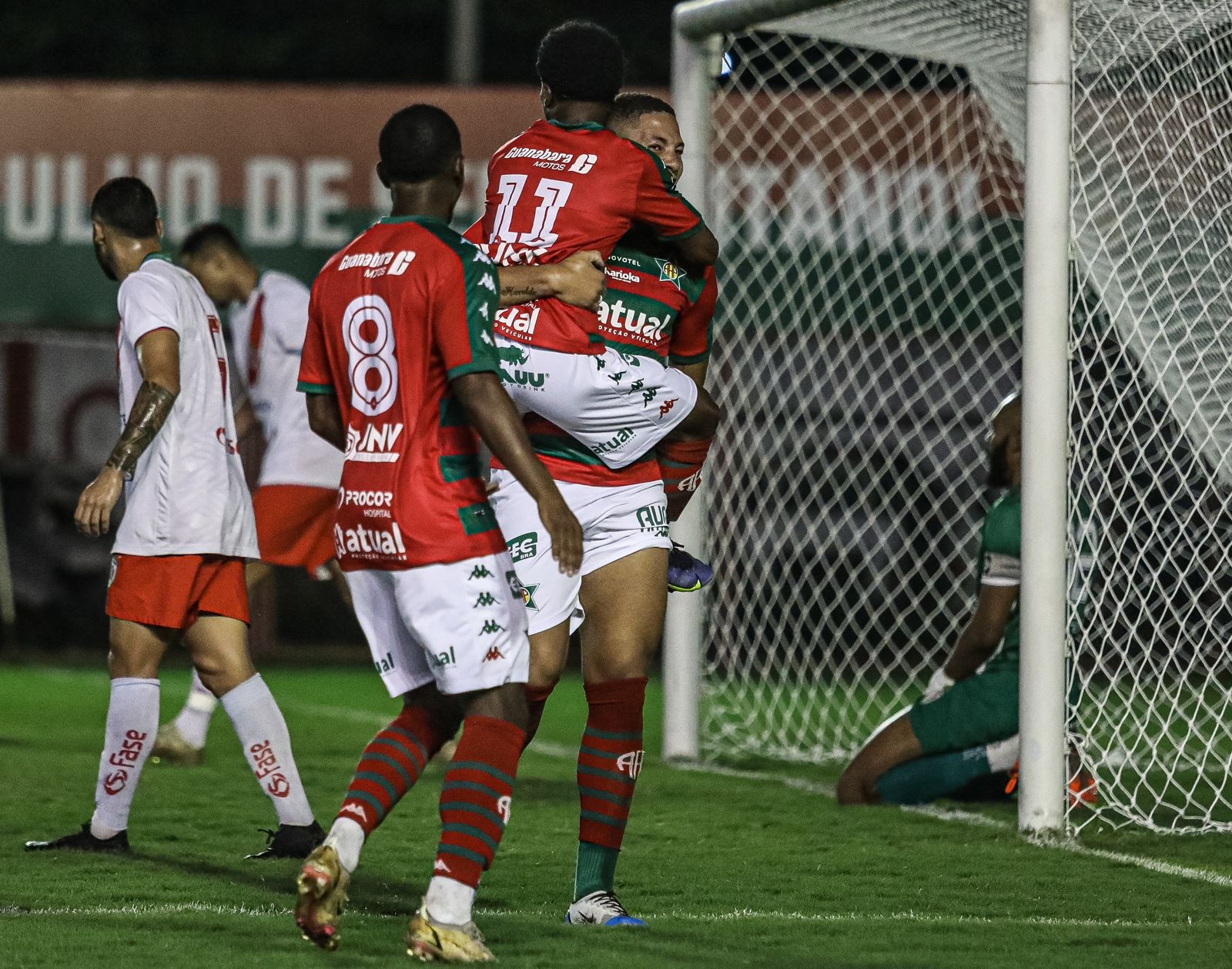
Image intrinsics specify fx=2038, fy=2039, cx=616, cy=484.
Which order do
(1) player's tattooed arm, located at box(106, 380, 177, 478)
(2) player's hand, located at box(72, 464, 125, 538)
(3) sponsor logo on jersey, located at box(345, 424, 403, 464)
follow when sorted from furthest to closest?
(1) player's tattooed arm, located at box(106, 380, 177, 478)
(2) player's hand, located at box(72, 464, 125, 538)
(3) sponsor logo on jersey, located at box(345, 424, 403, 464)

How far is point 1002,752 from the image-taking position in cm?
686

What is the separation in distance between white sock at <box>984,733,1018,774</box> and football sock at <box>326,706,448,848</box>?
314 centimetres

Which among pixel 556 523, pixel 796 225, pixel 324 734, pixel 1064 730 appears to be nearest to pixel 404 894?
pixel 556 523

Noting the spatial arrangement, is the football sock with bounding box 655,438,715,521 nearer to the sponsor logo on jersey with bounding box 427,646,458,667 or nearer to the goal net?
the sponsor logo on jersey with bounding box 427,646,458,667

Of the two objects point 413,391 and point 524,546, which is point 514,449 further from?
point 524,546

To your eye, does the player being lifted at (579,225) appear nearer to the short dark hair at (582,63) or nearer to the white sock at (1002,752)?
the short dark hair at (582,63)

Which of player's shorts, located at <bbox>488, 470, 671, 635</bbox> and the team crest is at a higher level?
the team crest

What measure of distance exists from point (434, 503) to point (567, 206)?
0.86 m

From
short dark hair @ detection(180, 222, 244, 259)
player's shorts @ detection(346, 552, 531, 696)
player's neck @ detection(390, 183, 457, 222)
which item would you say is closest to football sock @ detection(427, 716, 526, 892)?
player's shorts @ detection(346, 552, 531, 696)

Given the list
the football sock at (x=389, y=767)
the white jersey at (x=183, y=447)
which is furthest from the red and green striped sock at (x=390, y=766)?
the white jersey at (x=183, y=447)

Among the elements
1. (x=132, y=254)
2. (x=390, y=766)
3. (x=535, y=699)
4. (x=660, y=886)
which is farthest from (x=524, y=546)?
(x=132, y=254)

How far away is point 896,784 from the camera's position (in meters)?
6.95

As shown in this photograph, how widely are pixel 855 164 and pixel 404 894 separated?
27.2 feet

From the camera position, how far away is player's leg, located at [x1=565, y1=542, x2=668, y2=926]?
14.8ft
